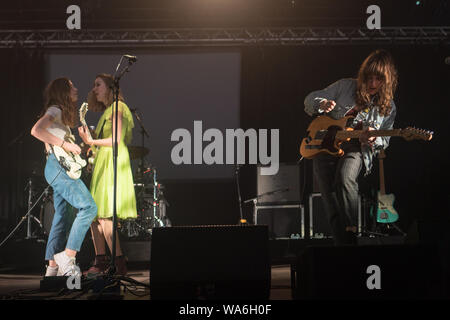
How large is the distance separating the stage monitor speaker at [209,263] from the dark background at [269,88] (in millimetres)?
5469

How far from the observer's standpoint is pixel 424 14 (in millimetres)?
7695

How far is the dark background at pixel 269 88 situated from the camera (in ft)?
26.6

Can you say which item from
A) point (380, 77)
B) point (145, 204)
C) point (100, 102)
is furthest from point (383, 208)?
point (100, 102)

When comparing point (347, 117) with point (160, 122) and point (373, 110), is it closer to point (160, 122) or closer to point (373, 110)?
point (373, 110)

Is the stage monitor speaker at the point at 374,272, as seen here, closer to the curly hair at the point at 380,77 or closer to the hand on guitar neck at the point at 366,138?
the hand on guitar neck at the point at 366,138

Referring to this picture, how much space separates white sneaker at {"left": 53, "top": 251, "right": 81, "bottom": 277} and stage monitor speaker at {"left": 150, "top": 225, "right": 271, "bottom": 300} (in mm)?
1408

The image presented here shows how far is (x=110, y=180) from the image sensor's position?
171 inches

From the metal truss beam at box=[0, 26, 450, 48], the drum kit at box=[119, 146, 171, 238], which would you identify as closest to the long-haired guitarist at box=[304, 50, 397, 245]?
the drum kit at box=[119, 146, 171, 238]

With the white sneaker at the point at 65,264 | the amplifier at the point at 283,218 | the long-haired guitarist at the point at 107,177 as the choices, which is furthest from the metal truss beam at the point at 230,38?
the white sneaker at the point at 65,264

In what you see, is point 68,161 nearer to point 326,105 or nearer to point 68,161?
point 68,161

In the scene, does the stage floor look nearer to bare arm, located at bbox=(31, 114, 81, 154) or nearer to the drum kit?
bare arm, located at bbox=(31, 114, 81, 154)

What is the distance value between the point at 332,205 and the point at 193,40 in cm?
501

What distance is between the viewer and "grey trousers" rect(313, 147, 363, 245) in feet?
11.3
